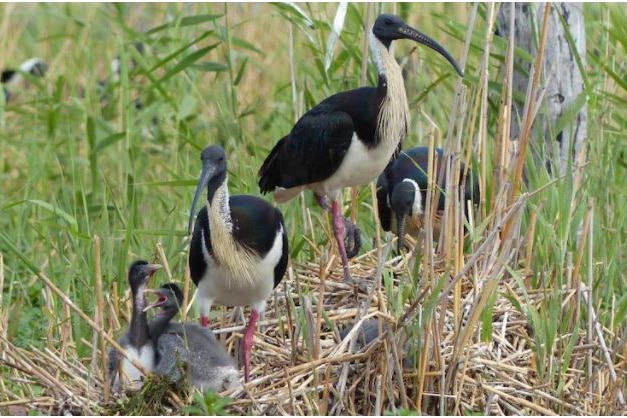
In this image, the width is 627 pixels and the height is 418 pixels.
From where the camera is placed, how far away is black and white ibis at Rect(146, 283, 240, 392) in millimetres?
5215

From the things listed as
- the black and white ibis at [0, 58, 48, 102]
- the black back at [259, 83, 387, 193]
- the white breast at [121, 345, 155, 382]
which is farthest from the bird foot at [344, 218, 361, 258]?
the black and white ibis at [0, 58, 48, 102]

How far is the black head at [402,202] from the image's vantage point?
6.59 metres

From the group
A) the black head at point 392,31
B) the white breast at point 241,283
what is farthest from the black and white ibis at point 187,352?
the black head at point 392,31

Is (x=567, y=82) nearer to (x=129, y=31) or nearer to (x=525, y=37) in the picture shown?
(x=525, y=37)

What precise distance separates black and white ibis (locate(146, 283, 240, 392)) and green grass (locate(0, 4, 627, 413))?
9.0 inches

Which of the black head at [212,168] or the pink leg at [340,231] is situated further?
the pink leg at [340,231]

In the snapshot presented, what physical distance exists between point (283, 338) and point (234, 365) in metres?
0.30

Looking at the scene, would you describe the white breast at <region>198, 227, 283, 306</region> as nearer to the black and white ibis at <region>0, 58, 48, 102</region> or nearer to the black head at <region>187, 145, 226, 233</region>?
the black head at <region>187, 145, 226, 233</region>

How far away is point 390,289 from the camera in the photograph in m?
5.20

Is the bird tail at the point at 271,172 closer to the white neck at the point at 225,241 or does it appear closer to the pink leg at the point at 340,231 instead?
the pink leg at the point at 340,231

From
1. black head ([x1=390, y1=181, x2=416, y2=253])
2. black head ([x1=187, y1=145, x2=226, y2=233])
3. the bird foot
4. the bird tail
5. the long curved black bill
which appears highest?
the long curved black bill

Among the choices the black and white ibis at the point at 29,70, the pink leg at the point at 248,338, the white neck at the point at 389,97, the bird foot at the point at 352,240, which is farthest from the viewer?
the black and white ibis at the point at 29,70

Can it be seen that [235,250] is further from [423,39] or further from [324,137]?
[423,39]

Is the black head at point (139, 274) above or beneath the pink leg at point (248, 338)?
above
